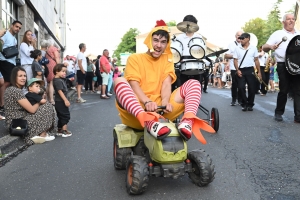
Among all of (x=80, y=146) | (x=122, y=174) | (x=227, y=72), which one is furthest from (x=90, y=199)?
(x=227, y=72)

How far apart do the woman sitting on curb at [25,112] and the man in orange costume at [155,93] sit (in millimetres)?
2220

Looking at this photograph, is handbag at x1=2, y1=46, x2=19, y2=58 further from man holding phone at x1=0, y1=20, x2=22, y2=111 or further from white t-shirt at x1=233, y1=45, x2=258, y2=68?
white t-shirt at x1=233, y1=45, x2=258, y2=68

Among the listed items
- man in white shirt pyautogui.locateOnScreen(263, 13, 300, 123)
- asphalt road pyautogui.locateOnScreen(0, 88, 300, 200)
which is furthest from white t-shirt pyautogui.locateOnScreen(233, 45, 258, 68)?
asphalt road pyautogui.locateOnScreen(0, 88, 300, 200)

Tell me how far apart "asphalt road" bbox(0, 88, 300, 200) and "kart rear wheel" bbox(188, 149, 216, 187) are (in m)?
0.09

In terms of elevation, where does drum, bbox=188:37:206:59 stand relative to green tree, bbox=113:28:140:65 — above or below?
below

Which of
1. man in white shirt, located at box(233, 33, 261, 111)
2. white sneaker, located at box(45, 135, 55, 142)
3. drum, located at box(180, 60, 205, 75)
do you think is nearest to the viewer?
Answer: white sneaker, located at box(45, 135, 55, 142)

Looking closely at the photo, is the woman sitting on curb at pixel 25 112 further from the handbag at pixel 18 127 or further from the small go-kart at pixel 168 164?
the small go-kart at pixel 168 164

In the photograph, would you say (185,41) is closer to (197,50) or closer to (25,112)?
(197,50)

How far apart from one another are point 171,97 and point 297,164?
5.31 ft

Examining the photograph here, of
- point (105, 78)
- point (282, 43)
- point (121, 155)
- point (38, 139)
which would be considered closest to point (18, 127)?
point (38, 139)

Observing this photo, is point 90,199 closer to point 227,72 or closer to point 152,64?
point 152,64

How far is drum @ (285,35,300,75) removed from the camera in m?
6.84

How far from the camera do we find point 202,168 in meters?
3.22

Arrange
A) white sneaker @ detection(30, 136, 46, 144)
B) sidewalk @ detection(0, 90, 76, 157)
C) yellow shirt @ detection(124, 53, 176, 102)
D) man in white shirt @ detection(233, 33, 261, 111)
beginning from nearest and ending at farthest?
yellow shirt @ detection(124, 53, 176, 102), sidewalk @ detection(0, 90, 76, 157), white sneaker @ detection(30, 136, 46, 144), man in white shirt @ detection(233, 33, 261, 111)
